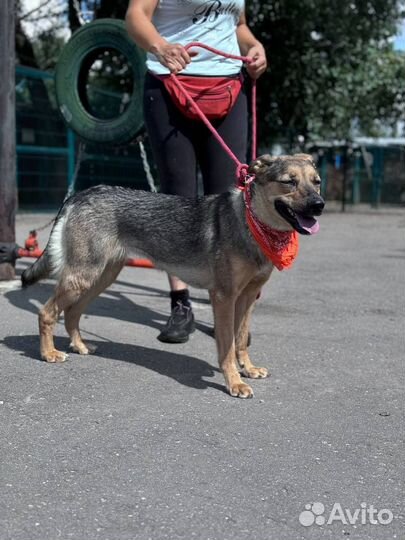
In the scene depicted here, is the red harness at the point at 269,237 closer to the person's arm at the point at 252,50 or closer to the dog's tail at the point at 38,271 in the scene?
the person's arm at the point at 252,50

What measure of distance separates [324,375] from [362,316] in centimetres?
183

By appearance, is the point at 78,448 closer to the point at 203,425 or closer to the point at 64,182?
the point at 203,425

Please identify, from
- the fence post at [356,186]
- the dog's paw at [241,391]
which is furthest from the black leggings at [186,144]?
the fence post at [356,186]

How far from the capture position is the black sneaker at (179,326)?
482cm

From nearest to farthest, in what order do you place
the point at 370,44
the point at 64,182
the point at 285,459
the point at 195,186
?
the point at 285,459, the point at 195,186, the point at 64,182, the point at 370,44

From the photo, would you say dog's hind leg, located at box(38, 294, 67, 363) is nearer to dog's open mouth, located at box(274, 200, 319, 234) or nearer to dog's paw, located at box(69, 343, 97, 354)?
dog's paw, located at box(69, 343, 97, 354)

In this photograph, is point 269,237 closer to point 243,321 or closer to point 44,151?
point 243,321

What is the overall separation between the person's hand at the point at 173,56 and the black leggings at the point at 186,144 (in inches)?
18.7

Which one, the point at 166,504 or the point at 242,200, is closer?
the point at 166,504

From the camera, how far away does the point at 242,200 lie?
4016 mm

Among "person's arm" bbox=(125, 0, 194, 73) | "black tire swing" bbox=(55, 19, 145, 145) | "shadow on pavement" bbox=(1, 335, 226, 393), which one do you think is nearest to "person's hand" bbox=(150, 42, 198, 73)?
"person's arm" bbox=(125, 0, 194, 73)

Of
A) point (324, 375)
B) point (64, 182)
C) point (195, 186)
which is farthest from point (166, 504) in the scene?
point (64, 182)

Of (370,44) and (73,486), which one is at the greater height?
(370,44)

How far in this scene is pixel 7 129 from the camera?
6.36 meters
